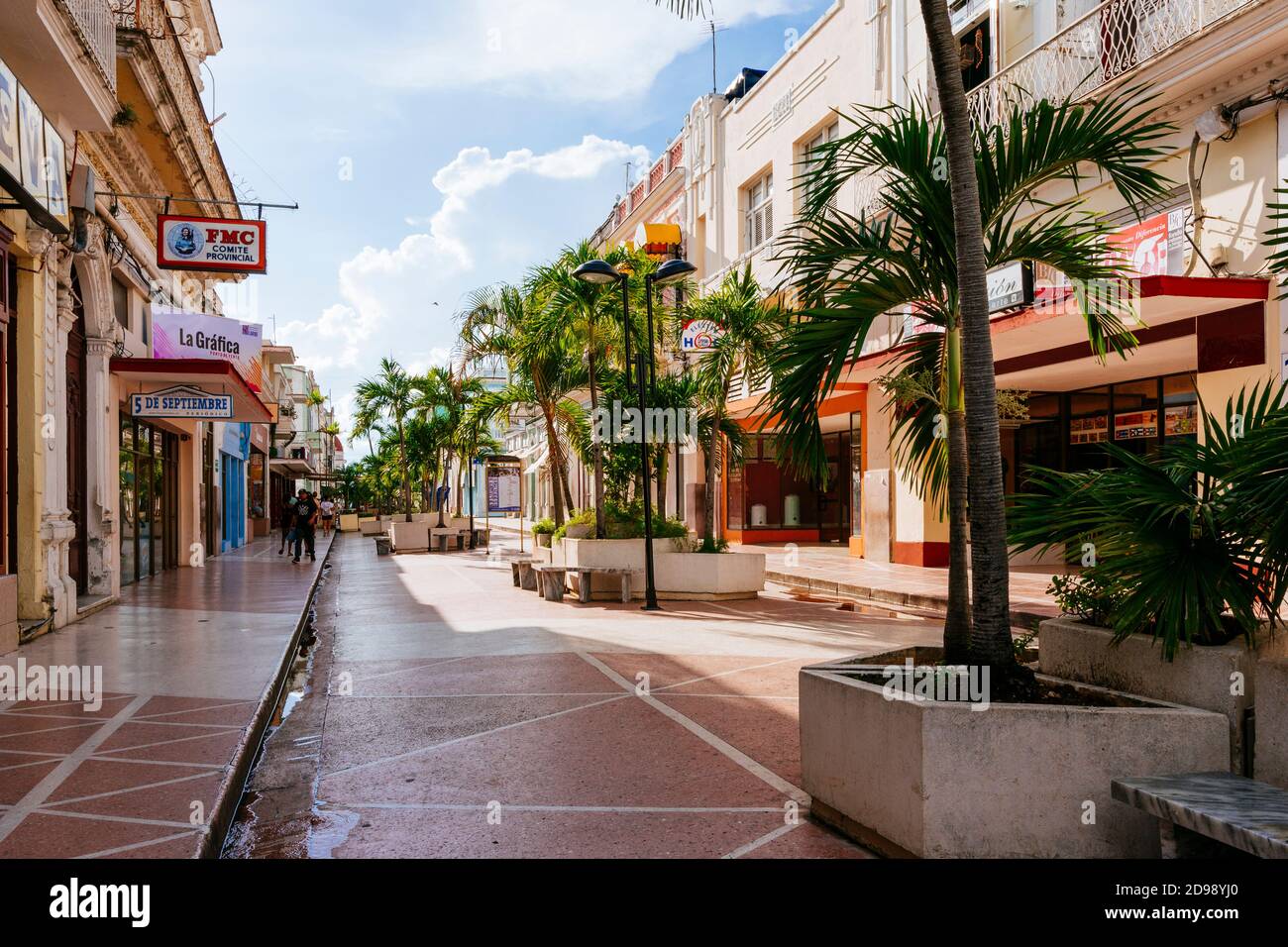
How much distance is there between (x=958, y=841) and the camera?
134 inches

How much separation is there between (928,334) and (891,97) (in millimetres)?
14193

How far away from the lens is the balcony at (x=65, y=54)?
8352mm

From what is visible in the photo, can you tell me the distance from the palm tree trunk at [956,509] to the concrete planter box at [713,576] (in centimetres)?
885

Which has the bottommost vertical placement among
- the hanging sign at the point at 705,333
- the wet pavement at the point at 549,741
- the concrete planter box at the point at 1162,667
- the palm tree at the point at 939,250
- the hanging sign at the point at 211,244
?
the wet pavement at the point at 549,741

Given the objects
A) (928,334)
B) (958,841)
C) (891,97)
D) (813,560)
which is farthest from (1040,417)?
(958,841)

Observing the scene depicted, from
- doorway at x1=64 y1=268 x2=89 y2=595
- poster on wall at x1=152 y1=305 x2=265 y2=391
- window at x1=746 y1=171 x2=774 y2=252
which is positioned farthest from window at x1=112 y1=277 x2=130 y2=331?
window at x1=746 y1=171 x2=774 y2=252

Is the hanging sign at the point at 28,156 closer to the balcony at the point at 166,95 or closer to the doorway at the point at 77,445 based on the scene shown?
the doorway at the point at 77,445

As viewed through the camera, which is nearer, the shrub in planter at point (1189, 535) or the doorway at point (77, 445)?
the shrub in planter at point (1189, 535)

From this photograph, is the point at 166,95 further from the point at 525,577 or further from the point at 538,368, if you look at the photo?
the point at 525,577

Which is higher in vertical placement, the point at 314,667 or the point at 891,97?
the point at 891,97

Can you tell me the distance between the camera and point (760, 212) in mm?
24297

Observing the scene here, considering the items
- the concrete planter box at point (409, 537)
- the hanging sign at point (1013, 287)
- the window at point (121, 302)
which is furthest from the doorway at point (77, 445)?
the concrete planter box at point (409, 537)

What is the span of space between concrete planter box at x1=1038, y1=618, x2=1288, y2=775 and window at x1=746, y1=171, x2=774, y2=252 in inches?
788
